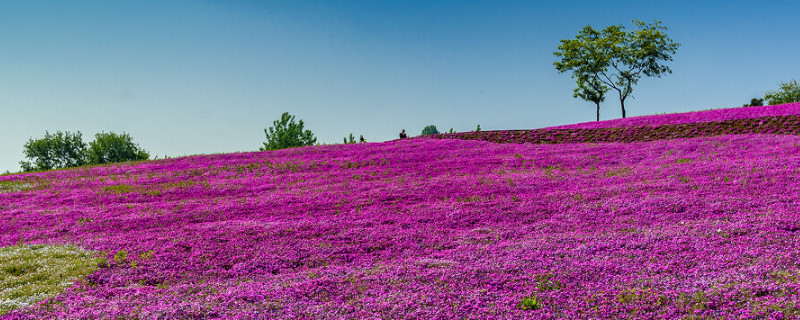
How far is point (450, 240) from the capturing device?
13.7 m

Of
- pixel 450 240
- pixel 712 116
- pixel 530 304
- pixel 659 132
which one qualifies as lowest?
pixel 530 304

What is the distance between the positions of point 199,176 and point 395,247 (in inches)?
879

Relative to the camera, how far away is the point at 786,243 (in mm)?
10930

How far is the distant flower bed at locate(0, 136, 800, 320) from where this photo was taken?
29.3 feet

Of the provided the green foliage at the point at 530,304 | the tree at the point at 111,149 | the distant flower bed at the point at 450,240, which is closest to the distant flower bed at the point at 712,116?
the distant flower bed at the point at 450,240

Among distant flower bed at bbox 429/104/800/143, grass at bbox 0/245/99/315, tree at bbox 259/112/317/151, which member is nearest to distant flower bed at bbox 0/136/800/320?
grass at bbox 0/245/99/315

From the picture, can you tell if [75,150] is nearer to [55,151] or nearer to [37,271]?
[55,151]

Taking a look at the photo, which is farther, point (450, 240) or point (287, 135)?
point (287, 135)

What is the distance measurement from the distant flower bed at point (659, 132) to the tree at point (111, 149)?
294 ft

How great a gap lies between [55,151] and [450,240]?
120221 mm

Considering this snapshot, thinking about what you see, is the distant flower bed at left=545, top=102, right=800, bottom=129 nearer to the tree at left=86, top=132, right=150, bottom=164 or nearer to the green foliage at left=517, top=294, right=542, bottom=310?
the green foliage at left=517, top=294, right=542, bottom=310

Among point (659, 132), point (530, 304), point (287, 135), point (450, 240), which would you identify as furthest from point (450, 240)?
point (287, 135)

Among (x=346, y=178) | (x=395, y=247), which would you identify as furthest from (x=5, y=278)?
(x=346, y=178)

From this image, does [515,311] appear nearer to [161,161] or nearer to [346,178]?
[346,178]
